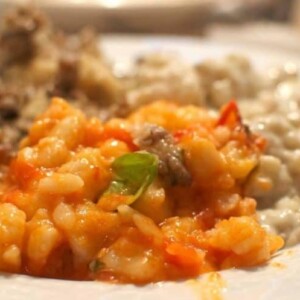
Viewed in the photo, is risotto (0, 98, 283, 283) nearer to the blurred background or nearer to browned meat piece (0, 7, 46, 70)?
browned meat piece (0, 7, 46, 70)

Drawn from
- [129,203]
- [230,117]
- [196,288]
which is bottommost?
[196,288]

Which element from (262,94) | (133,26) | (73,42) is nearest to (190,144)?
(262,94)

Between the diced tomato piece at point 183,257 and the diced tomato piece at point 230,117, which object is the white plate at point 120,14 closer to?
the diced tomato piece at point 230,117

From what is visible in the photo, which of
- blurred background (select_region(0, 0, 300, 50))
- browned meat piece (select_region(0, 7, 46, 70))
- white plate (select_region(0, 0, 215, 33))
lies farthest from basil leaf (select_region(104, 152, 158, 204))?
white plate (select_region(0, 0, 215, 33))

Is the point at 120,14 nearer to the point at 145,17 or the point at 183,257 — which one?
the point at 145,17

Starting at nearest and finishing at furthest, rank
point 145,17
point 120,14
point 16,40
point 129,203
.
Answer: point 129,203, point 16,40, point 120,14, point 145,17

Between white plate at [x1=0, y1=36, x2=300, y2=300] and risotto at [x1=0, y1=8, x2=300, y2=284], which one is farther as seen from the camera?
risotto at [x1=0, y1=8, x2=300, y2=284]

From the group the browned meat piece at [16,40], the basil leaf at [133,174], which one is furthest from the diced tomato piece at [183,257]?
the browned meat piece at [16,40]

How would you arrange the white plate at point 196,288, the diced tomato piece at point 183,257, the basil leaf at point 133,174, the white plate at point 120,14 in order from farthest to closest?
the white plate at point 120,14, the basil leaf at point 133,174, the diced tomato piece at point 183,257, the white plate at point 196,288

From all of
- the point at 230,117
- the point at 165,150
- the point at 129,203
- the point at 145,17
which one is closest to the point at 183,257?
the point at 129,203
